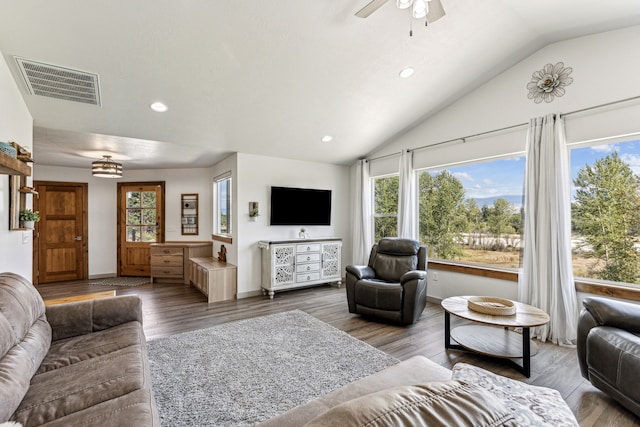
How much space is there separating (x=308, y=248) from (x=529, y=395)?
353 cm

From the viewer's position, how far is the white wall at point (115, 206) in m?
6.34

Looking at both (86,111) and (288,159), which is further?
(288,159)

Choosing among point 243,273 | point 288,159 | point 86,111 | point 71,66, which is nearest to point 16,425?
point 71,66

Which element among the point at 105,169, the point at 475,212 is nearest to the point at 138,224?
the point at 105,169

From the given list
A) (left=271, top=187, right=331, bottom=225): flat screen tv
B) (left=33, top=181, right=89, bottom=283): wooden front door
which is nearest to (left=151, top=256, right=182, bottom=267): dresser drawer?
(left=33, top=181, right=89, bottom=283): wooden front door

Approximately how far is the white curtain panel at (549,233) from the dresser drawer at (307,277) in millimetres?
3011

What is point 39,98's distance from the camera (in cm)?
304

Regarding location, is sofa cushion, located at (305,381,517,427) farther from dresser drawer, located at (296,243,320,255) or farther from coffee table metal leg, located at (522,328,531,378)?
dresser drawer, located at (296,243,320,255)

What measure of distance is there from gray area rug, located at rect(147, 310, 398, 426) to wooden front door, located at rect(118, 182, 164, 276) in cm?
396

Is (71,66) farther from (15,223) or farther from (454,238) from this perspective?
(454,238)

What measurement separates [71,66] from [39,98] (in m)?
0.73

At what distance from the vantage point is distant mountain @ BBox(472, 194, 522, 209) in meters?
3.79

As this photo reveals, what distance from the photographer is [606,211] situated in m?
3.12

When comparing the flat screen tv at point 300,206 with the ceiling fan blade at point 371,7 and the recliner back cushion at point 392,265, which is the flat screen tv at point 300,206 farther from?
the ceiling fan blade at point 371,7
